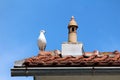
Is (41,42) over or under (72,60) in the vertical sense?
over

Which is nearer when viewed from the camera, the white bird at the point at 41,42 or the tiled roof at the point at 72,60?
the tiled roof at the point at 72,60

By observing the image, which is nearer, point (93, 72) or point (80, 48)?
point (93, 72)

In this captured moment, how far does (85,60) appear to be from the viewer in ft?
46.5

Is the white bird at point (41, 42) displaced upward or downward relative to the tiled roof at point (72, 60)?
upward

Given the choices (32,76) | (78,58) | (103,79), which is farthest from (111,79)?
(32,76)

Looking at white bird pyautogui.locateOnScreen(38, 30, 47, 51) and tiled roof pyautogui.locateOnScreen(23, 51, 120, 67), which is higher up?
white bird pyautogui.locateOnScreen(38, 30, 47, 51)

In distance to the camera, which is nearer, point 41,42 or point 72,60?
point 72,60

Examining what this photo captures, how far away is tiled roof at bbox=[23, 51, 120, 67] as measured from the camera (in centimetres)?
1388

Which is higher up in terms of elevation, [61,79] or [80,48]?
[80,48]

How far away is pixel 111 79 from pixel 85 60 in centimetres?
93

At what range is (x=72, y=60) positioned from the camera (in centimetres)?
1419

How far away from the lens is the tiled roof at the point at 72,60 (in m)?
13.9

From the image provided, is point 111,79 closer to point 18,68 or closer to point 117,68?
point 117,68

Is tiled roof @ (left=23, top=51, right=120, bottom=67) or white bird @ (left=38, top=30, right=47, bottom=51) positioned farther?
white bird @ (left=38, top=30, right=47, bottom=51)
